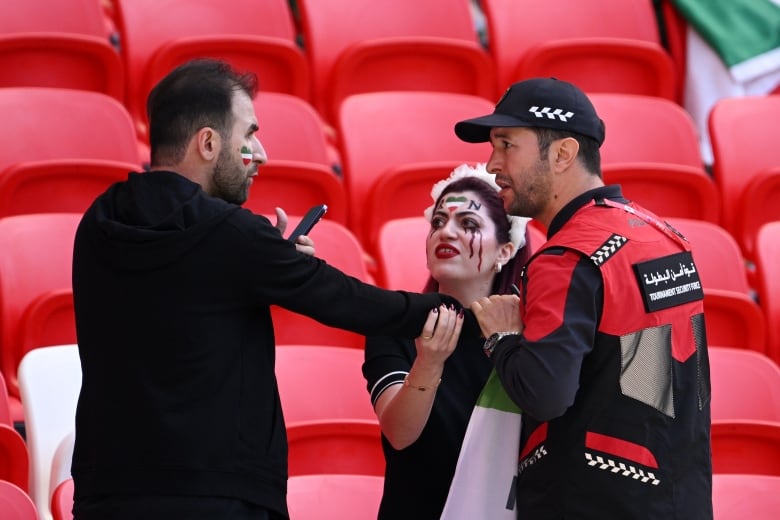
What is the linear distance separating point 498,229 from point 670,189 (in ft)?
6.36

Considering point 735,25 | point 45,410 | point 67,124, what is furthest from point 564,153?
point 735,25

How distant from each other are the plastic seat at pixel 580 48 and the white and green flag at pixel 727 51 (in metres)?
0.16

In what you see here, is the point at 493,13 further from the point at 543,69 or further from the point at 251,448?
the point at 251,448

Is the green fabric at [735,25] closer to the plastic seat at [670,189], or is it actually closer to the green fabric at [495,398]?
the plastic seat at [670,189]

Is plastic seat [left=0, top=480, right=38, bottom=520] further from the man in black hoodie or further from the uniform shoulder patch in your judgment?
the uniform shoulder patch

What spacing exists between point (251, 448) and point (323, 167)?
2228mm

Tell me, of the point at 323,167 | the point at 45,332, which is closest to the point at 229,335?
the point at 45,332

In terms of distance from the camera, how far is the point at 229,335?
8.37 ft

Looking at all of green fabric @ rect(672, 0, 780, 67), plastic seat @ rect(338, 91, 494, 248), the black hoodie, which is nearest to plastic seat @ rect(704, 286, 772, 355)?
plastic seat @ rect(338, 91, 494, 248)

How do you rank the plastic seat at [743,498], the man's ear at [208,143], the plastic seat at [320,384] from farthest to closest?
the plastic seat at [320,384], the plastic seat at [743,498], the man's ear at [208,143]

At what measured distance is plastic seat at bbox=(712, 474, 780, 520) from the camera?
3174mm

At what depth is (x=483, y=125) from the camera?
2762 mm

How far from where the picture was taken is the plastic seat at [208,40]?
5.11 m

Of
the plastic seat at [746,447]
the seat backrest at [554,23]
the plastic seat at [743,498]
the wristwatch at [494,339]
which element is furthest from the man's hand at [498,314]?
the seat backrest at [554,23]
